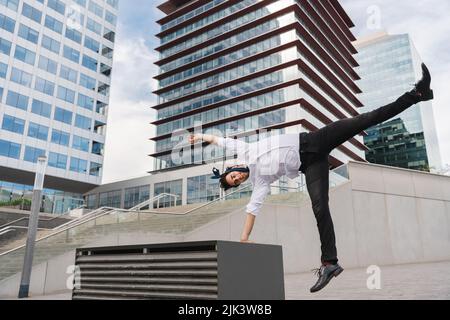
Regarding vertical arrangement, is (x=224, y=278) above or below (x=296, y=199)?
below

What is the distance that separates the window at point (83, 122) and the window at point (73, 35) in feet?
30.3

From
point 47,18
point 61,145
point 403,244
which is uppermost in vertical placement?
point 47,18

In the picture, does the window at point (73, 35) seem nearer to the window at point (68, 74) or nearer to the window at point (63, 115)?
the window at point (68, 74)

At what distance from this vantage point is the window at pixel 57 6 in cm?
4238

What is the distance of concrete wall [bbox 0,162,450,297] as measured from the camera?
1341cm

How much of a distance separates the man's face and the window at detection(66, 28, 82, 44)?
151 feet

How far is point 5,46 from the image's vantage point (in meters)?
37.1

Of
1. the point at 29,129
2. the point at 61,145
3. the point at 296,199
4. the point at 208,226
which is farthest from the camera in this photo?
the point at 61,145

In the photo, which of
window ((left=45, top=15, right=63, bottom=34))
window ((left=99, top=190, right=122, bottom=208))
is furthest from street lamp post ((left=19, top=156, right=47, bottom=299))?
window ((left=45, top=15, right=63, bottom=34))

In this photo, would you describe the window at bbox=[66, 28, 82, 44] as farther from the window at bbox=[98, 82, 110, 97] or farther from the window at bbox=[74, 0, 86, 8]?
the window at bbox=[98, 82, 110, 97]

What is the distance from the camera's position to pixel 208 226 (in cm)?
1307

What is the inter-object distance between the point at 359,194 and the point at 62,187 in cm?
3772
